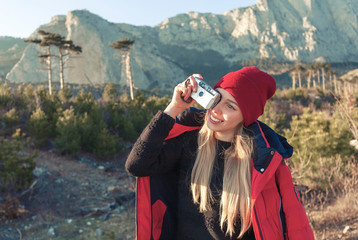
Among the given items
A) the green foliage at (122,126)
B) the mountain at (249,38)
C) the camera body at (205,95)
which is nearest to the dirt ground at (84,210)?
the camera body at (205,95)

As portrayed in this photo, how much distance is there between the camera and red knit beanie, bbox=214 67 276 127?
4.79ft

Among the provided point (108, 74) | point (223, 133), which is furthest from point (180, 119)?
point (108, 74)

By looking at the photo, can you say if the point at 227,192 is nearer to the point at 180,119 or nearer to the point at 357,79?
the point at 180,119

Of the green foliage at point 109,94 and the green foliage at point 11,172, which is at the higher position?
the green foliage at point 11,172

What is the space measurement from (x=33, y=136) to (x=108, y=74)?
5310 centimetres

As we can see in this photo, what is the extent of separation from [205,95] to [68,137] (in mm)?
7595

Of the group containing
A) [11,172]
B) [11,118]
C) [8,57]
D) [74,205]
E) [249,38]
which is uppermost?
[249,38]

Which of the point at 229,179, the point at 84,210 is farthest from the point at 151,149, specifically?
the point at 84,210

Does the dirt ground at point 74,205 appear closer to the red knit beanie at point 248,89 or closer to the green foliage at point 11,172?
the green foliage at point 11,172

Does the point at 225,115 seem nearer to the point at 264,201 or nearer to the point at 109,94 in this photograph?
the point at 264,201

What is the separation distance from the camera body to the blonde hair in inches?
10.1

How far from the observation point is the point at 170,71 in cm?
7350

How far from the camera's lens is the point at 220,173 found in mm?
1516

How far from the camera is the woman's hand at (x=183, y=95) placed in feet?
4.75
